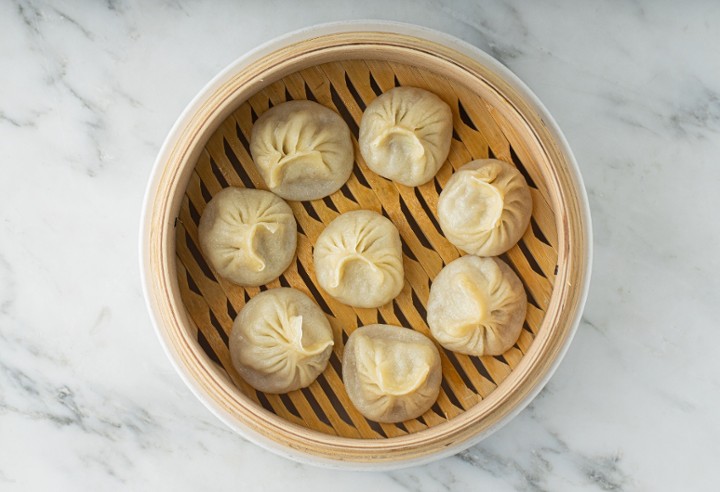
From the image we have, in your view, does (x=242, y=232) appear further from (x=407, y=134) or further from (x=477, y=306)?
(x=477, y=306)

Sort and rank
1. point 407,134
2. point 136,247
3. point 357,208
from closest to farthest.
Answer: point 407,134, point 357,208, point 136,247

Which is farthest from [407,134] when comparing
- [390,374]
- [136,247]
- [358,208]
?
[136,247]

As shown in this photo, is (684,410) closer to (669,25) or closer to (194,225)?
(669,25)

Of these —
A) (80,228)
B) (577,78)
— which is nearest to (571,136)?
(577,78)

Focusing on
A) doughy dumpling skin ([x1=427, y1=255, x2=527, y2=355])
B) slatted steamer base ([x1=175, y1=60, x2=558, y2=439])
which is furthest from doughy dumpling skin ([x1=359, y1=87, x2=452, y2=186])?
doughy dumpling skin ([x1=427, y1=255, x2=527, y2=355])

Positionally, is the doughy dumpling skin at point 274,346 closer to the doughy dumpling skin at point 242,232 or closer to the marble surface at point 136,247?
the doughy dumpling skin at point 242,232
